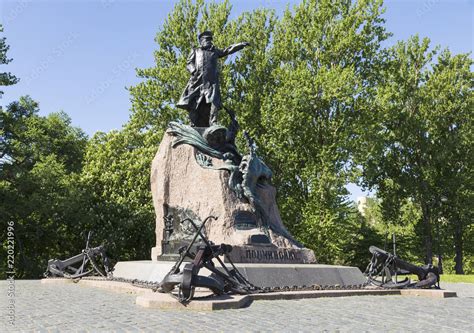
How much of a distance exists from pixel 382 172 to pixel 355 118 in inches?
263

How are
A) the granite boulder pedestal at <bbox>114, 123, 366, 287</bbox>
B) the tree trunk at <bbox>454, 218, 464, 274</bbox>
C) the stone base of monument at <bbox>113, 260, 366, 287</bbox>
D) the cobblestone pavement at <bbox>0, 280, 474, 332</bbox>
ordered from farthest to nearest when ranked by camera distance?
the tree trunk at <bbox>454, 218, 464, 274</bbox> → the granite boulder pedestal at <bbox>114, 123, 366, 287</bbox> → the stone base of monument at <bbox>113, 260, 366, 287</bbox> → the cobblestone pavement at <bbox>0, 280, 474, 332</bbox>

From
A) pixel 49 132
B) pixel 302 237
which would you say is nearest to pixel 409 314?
pixel 302 237

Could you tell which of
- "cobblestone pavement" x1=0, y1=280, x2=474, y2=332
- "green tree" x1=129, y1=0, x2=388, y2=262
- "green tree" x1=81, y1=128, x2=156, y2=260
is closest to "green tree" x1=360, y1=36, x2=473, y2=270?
"green tree" x1=129, y1=0, x2=388, y2=262

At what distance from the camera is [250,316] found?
6.50 metres

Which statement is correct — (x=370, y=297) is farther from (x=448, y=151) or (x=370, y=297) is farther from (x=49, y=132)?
(x=49, y=132)

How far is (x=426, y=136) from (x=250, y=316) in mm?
25416

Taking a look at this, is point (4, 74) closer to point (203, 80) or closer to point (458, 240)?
point (203, 80)

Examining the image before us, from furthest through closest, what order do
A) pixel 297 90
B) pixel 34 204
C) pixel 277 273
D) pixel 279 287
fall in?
1. pixel 297 90
2. pixel 34 204
3. pixel 277 273
4. pixel 279 287

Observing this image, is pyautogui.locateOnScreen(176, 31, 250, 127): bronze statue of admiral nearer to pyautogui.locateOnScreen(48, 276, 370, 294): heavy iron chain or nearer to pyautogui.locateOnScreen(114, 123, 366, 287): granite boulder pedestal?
pyautogui.locateOnScreen(114, 123, 366, 287): granite boulder pedestal

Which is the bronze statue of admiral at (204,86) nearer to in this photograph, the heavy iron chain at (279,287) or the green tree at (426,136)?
the heavy iron chain at (279,287)

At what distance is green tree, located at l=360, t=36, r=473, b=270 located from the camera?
2834 cm

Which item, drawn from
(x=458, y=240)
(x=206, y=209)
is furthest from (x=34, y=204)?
(x=458, y=240)

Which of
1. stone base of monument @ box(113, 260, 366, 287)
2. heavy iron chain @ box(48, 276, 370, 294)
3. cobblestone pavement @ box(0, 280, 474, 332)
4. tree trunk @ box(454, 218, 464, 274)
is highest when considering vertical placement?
tree trunk @ box(454, 218, 464, 274)

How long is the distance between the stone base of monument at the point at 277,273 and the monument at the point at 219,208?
0.02 meters
